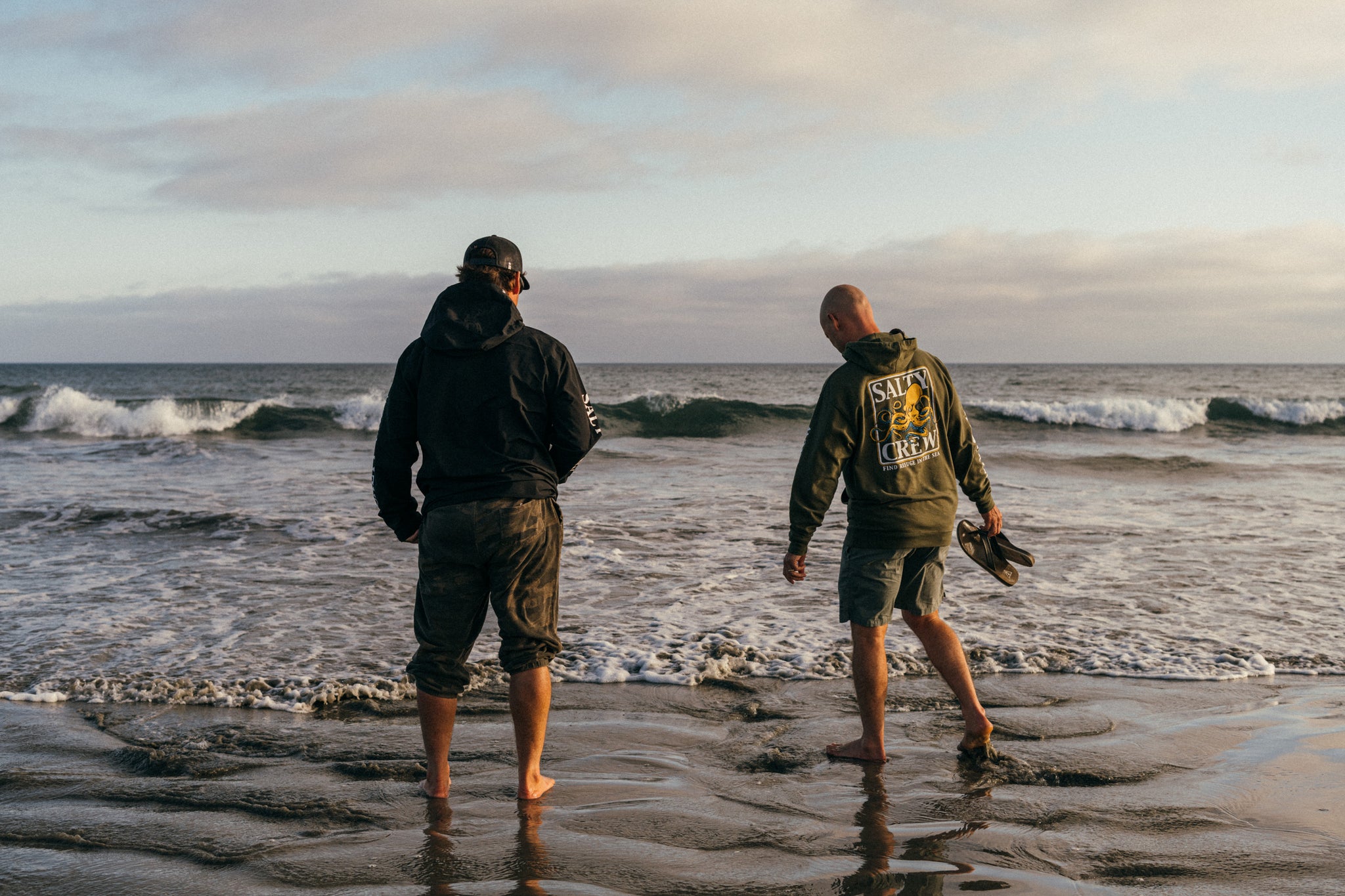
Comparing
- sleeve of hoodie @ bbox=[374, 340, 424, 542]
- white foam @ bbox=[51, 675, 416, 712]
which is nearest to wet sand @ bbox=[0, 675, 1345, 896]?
white foam @ bbox=[51, 675, 416, 712]

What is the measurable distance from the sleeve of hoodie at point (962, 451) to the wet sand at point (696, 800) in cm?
107

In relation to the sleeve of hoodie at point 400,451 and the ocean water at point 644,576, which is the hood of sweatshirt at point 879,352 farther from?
the ocean water at point 644,576

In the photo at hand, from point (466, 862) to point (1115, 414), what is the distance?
28.7 m

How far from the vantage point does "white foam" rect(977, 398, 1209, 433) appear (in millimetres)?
27156

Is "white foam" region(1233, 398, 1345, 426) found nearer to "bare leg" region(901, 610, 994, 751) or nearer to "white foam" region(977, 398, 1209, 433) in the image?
"white foam" region(977, 398, 1209, 433)

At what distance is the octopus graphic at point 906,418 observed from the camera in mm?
3564

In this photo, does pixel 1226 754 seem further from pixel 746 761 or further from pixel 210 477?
pixel 210 477

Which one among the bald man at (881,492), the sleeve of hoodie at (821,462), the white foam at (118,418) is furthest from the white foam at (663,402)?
the sleeve of hoodie at (821,462)

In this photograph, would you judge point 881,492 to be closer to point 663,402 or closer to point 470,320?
point 470,320

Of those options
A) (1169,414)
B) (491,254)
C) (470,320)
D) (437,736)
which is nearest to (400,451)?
(470,320)

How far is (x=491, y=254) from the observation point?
3189 mm

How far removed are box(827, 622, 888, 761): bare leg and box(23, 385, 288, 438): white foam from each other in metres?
24.4

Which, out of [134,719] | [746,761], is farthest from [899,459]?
[134,719]

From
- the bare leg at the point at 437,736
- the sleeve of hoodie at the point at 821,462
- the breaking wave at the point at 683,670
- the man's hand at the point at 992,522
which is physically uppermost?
the sleeve of hoodie at the point at 821,462
